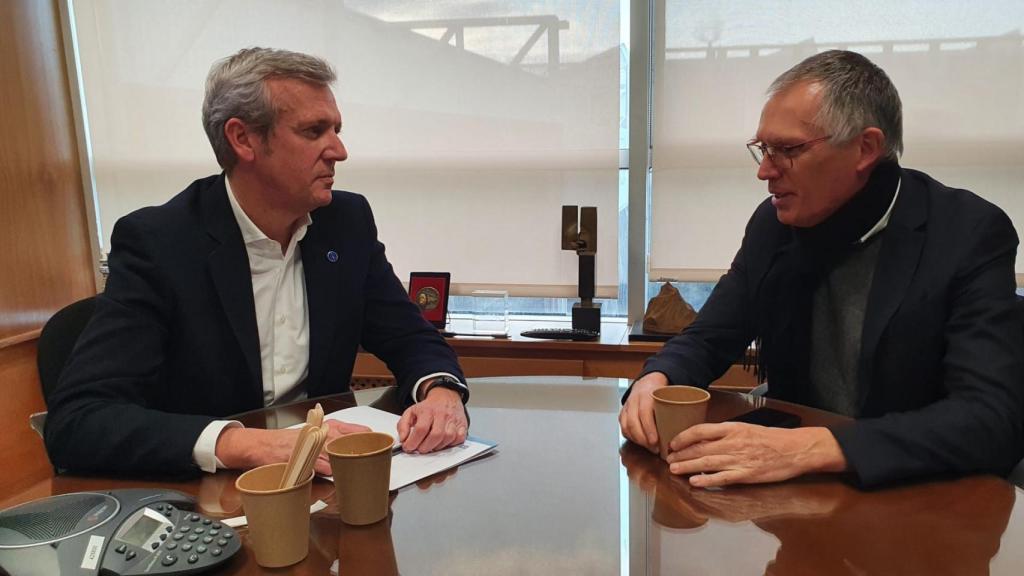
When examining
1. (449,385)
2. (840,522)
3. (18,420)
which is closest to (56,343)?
(449,385)

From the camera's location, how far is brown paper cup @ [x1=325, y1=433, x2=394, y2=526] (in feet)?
2.81

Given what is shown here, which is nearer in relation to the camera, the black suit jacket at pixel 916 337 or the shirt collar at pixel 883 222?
the black suit jacket at pixel 916 337

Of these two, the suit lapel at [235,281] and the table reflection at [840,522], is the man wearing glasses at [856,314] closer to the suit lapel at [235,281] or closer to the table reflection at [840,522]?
the table reflection at [840,522]

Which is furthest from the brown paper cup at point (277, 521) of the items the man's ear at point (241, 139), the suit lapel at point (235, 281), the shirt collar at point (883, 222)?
the shirt collar at point (883, 222)

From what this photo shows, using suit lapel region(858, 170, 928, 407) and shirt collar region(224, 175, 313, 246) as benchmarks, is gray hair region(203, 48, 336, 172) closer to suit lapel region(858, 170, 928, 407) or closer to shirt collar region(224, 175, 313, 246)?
shirt collar region(224, 175, 313, 246)

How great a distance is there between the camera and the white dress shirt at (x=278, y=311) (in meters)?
1.55

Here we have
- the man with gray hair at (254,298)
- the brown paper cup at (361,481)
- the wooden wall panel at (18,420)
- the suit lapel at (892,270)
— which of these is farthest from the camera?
the wooden wall panel at (18,420)

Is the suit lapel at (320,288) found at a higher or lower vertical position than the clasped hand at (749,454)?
higher

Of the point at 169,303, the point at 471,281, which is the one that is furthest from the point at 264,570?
the point at 471,281

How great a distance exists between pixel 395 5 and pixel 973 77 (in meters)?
2.35

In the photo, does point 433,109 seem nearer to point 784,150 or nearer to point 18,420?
point 784,150

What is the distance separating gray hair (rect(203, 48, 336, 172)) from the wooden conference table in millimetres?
800

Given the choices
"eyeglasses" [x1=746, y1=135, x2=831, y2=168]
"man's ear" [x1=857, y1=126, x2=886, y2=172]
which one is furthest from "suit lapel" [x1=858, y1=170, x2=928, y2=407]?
"eyeglasses" [x1=746, y1=135, x2=831, y2=168]

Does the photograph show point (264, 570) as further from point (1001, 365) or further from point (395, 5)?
point (395, 5)
